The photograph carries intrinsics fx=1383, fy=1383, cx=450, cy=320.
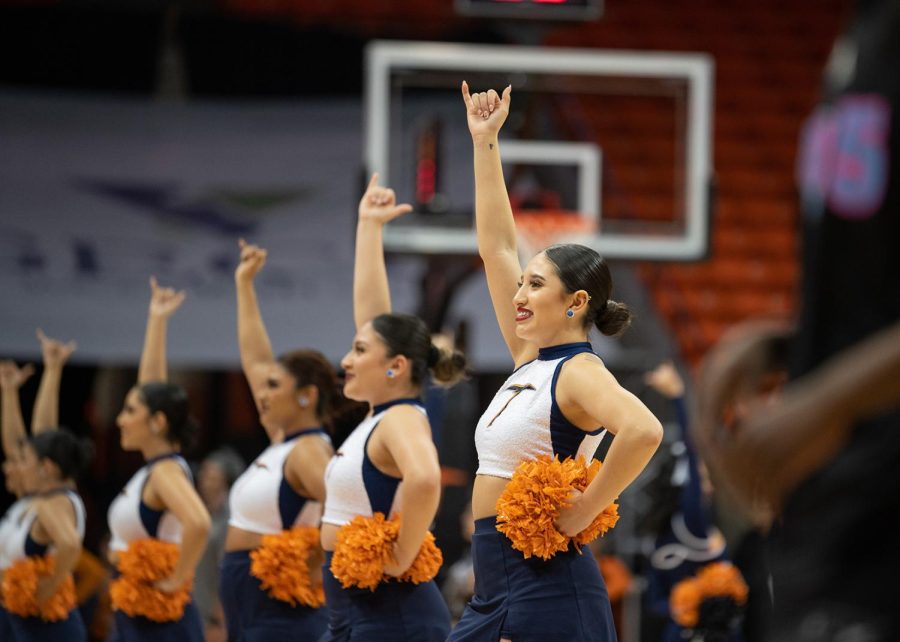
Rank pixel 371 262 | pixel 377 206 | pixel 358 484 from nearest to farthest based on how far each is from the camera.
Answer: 1. pixel 358 484
2. pixel 371 262
3. pixel 377 206

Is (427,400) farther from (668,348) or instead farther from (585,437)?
(668,348)

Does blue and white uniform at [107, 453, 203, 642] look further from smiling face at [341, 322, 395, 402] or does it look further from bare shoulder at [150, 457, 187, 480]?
smiling face at [341, 322, 395, 402]

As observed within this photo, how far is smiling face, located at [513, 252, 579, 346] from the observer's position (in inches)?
153

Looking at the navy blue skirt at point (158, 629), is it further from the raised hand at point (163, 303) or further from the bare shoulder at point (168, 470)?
the raised hand at point (163, 303)

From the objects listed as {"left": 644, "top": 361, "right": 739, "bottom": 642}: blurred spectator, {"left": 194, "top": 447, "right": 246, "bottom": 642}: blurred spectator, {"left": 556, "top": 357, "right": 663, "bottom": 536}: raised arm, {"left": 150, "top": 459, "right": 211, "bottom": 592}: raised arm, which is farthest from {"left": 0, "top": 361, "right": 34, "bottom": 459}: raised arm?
{"left": 556, "top": 357, "right": 663, "bottom": 536}: raised arm

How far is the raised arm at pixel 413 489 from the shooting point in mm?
4266

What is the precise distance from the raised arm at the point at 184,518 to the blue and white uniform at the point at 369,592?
53.9 inches

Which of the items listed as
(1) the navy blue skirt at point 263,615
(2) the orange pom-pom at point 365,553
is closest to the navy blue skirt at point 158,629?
(1) the navy blue skirt at point 263,615

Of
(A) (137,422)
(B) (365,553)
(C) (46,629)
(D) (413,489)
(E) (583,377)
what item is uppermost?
(E) (583,377)

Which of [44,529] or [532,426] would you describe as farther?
[44,529]

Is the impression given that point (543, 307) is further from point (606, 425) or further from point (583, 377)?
point (606, 425)

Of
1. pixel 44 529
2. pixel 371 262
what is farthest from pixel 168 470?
pixel 371 262

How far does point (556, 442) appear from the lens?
3779mm

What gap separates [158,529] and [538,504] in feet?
9.44
